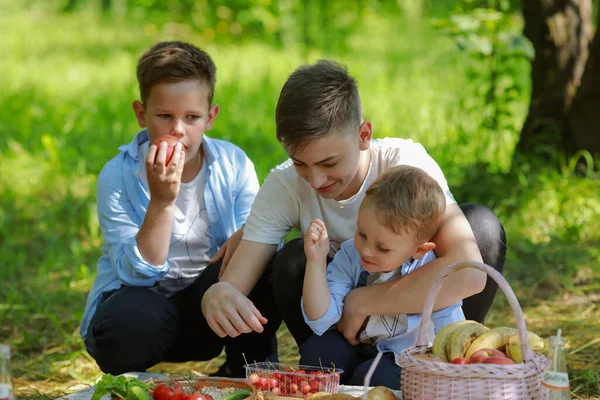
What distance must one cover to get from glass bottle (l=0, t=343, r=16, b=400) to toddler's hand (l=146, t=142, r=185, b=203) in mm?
833

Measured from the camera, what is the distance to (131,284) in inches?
109

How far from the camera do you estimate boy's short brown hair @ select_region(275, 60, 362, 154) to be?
2414 mm

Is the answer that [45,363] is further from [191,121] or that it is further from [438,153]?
[438,153]

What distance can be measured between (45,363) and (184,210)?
3.34 ft

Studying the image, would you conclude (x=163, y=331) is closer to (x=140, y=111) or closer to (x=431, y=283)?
(x=140, y=111)

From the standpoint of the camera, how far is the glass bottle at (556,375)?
6.34ft

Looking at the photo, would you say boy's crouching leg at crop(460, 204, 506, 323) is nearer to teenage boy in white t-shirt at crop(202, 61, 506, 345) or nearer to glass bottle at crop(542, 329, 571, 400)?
teenage boy in white t-shirt at crop(202, 61, 506, 345)

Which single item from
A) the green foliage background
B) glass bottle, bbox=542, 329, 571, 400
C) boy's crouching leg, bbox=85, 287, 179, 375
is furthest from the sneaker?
glass bottle, bbox=542, 329, 571, 400

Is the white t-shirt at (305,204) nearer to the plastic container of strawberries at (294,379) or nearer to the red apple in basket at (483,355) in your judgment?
the plastic container of strawberries at (294,379)

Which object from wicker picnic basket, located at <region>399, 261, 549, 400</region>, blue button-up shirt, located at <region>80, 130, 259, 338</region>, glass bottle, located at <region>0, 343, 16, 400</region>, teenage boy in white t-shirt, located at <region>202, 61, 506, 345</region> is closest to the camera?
glass bottle, located at <region>0, 343, 16, 400</region>

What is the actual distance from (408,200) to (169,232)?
2.76ft

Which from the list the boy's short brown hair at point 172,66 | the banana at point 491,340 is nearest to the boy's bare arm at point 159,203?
the boy's short brown hair at point 172,66

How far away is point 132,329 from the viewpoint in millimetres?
2678

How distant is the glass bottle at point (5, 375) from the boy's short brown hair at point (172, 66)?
127 centimetres
